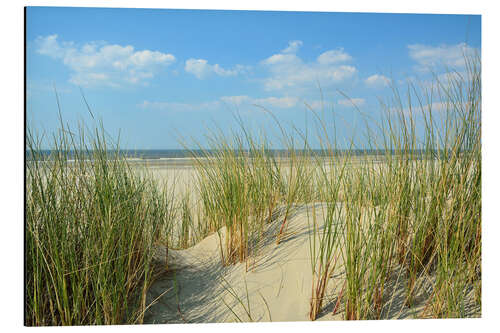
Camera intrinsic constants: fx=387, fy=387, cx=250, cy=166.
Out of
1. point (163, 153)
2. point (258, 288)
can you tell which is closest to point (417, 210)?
point (258, 288)

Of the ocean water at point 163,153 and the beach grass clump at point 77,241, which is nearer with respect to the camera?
the beach grass clump at point 77,241

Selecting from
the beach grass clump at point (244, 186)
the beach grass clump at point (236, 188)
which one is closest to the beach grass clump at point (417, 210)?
the beach grass clump at point (244, 186)

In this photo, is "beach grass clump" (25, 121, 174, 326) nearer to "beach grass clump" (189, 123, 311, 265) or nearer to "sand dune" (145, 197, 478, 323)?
"sand dune" (145, 197, 478, 323)

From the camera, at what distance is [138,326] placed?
73.7 inches

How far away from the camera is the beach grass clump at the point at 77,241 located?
175 cm

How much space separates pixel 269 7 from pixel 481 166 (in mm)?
1450

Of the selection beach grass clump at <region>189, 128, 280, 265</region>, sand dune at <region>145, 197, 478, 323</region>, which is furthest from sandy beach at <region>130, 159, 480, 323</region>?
beach grass clump at <region>189, 128, 280, 265</region>

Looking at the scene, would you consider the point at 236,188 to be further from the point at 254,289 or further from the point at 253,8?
the point at 253,8

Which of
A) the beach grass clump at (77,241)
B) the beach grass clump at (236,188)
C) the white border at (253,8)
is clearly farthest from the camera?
the beach grass clump at (236,188)

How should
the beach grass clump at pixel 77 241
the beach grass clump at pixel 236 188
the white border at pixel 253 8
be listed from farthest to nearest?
the beach grass clump at pixel 236 188, the white border at pixel 253 8, the beach grass clump at pixel 77 241

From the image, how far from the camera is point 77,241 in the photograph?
1.82m

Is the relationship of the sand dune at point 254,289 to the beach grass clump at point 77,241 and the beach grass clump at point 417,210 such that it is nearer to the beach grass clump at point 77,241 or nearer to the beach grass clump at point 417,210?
the beach grass clump at point 417,210

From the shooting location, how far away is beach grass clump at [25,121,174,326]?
1.75 metres

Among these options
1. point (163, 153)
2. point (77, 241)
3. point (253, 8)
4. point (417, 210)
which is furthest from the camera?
point (163, 153)
